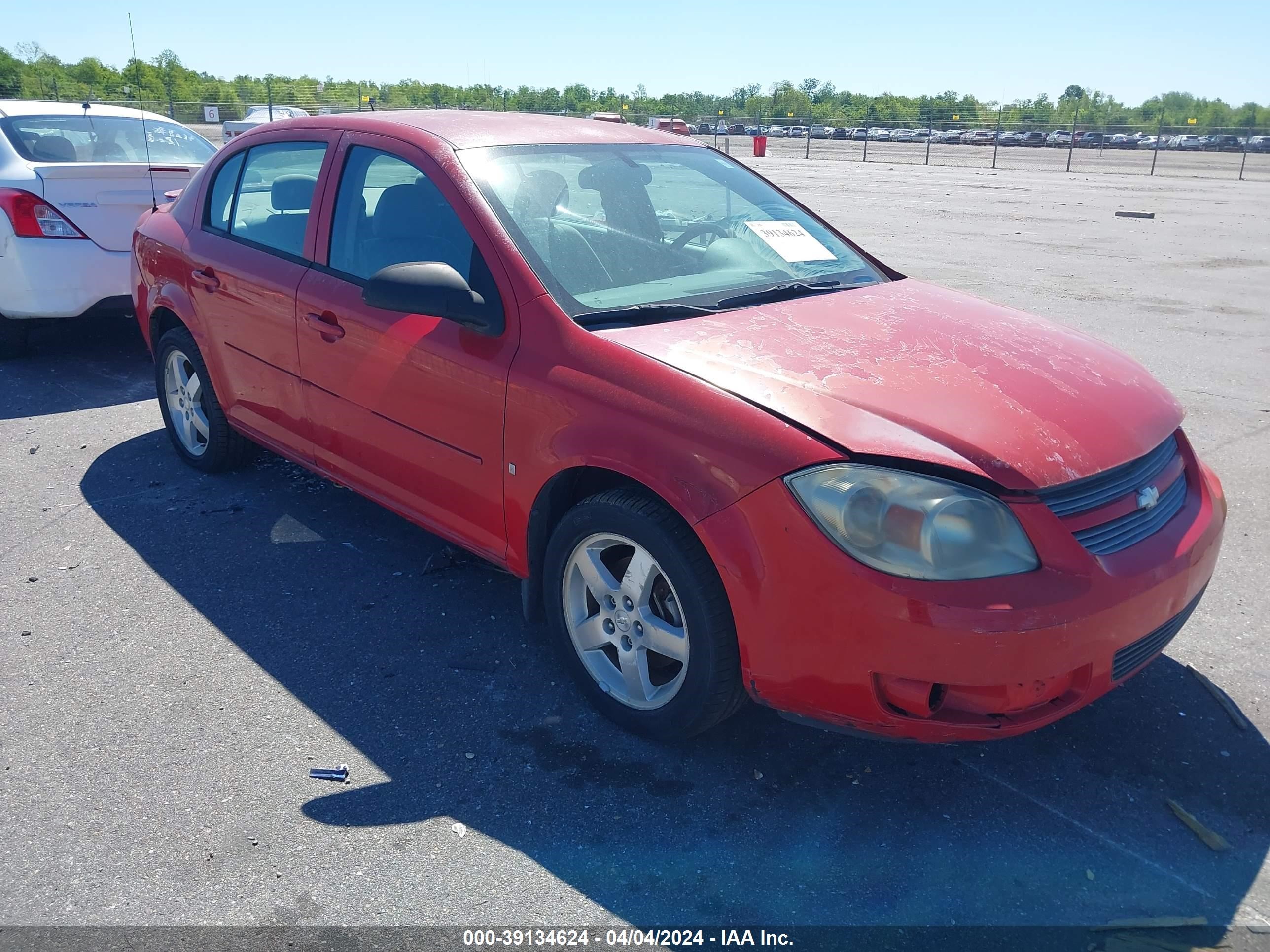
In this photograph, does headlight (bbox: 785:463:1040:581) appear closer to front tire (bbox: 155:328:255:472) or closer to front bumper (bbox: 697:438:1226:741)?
front bumper (bbox: 697:438:1226:741)

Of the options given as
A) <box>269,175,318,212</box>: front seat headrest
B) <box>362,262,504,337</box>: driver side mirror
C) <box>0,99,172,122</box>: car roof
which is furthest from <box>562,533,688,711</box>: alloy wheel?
<box>0,99,172,122</box>: car roof

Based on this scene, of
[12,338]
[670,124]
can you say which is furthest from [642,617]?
[670,124]

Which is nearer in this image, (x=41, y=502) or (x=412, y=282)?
(x=412, y=282)

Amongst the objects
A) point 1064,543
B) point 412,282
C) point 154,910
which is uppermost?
point 412,282

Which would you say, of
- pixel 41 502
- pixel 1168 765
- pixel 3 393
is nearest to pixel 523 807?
pixel 1168 765

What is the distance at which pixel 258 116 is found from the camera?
3541 centimetres

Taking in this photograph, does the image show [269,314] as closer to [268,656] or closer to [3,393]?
[268,656]

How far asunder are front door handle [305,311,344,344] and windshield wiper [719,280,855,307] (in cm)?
145

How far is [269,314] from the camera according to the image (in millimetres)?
4199

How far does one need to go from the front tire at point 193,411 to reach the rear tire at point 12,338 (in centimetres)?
271

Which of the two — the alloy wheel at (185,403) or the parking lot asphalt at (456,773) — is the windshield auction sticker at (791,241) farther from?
the alloy wheel at (185,403)

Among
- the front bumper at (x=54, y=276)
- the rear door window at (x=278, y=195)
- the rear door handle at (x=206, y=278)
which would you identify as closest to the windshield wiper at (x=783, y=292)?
the rear door window at (x=278, y=195)

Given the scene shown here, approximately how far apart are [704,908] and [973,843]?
0.77m

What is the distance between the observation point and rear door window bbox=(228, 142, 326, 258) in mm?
4145
